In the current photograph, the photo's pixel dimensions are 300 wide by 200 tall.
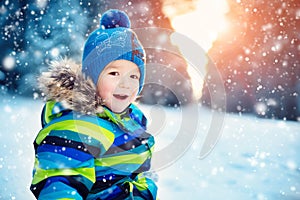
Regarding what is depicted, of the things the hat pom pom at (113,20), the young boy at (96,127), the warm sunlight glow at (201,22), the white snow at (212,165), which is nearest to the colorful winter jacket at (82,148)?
the young boy at (96,127)

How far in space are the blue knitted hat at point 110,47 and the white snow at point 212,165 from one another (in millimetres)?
934

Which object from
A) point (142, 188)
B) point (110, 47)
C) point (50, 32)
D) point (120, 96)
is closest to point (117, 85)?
point (120, 96)

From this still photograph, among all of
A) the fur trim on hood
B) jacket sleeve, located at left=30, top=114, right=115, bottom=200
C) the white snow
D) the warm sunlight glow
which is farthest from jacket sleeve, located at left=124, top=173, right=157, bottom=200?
the warm sunlight glow

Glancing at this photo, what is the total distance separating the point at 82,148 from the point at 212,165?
1.81m

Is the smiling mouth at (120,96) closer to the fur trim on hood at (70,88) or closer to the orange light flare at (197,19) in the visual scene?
the fur trim on hood at (70,88)

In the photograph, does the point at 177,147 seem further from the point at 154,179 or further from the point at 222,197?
the point at 154,179

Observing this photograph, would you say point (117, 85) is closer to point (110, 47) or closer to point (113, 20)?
point (110, 47)

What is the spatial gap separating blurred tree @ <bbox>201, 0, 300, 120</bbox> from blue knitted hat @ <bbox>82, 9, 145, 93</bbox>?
389 cm

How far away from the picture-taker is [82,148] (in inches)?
39.2

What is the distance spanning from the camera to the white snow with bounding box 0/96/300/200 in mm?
1999

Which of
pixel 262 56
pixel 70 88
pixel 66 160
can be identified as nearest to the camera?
pixel 66 160

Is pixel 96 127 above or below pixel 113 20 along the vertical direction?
below

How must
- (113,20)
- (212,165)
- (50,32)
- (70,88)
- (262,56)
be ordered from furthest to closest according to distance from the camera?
(262,56)
(50,32)
(212,165)
(113,20)
(70,88)

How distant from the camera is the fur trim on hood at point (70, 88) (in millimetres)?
1092
